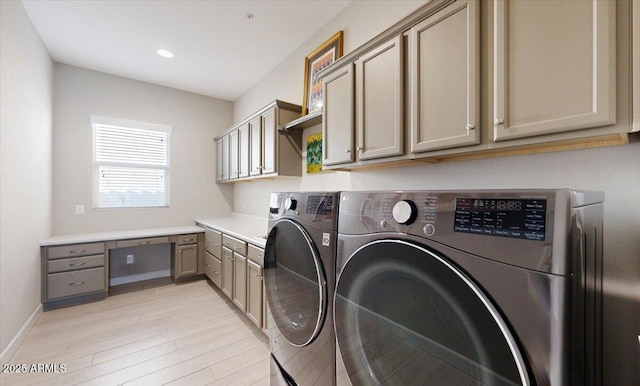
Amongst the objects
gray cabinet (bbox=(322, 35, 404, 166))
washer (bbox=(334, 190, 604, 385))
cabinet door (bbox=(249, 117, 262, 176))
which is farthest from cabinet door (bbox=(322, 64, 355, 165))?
cabinet door (bbox=(249, 117, 262, 176))

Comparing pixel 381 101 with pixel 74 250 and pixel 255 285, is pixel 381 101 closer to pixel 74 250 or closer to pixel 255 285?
pixel 255 285

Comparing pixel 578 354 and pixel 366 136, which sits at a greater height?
pixel 366 136

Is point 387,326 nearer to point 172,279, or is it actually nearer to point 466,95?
point 466,95

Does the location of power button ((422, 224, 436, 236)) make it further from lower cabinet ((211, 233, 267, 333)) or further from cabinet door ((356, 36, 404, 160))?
lower cabinet ((211, 233, 267, 333))

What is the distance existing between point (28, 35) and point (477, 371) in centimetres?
400

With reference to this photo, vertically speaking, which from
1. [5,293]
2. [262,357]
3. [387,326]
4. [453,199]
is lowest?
[262,357]

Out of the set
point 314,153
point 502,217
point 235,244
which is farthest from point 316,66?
point 502,217

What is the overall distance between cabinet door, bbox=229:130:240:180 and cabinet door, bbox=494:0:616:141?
3042 mm

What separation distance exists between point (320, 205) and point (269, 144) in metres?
1.69

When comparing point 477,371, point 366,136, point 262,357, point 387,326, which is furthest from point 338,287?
point 262,357

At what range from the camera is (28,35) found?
238cm

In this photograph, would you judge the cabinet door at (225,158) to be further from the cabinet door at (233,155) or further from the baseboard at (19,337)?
the baseboard at (19,337)

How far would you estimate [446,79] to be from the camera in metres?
1.20

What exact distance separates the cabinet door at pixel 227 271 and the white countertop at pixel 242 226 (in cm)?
22
